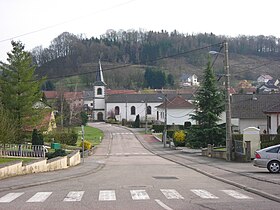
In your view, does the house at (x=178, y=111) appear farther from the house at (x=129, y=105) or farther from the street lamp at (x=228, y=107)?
the street lamp at (x=228, y=107)

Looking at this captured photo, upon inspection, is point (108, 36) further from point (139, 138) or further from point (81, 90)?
point (139, 138)

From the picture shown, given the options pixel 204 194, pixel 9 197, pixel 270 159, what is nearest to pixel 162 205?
pixel 204 194

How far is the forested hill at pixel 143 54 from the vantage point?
353ft

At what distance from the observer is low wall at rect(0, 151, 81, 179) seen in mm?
20766

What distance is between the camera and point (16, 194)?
1564 centimetres

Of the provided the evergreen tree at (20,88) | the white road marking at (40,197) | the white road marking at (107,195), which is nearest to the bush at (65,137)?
the evergreen tree at (20,88)

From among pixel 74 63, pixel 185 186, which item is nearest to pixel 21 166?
pixel 185 186

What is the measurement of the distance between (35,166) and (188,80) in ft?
467

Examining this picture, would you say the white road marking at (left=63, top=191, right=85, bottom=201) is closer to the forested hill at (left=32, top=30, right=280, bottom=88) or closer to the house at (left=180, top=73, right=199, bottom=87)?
the forested hill at (left=32, top=30, right=280, bottom=88)

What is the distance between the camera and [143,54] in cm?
16238

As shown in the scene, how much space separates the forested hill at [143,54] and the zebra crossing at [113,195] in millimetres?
71460

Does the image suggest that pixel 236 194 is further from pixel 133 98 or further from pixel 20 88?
pixel 133 98

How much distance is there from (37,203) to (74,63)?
9938cm

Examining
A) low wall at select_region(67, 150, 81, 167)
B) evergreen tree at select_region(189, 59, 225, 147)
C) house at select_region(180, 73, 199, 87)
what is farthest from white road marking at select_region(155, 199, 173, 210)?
house at select_region(180, 73, 199, 87)
